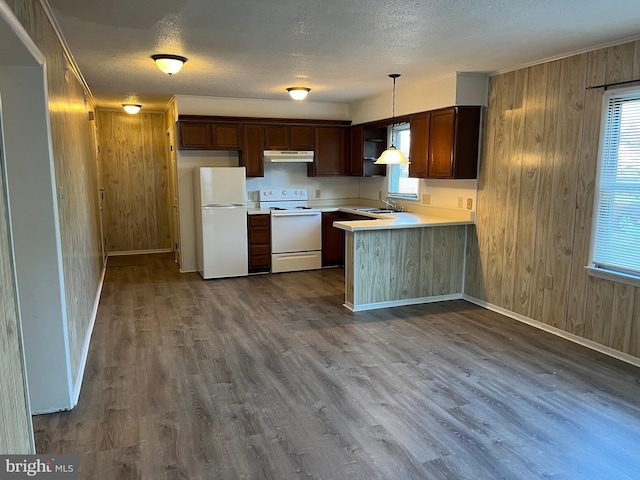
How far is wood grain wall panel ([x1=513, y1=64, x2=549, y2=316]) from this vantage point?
4.17 metres

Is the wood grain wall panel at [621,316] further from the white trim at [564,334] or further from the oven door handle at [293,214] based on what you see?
the oven door handle at [293,214]

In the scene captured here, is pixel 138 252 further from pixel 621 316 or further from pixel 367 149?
pixel 621 316

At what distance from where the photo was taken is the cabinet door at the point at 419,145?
5141mm

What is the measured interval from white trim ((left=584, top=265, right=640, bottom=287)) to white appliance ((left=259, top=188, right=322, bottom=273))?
3.67m

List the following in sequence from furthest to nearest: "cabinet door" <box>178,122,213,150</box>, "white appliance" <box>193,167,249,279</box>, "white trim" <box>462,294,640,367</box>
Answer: "cabinet door" <box>178,122,213,150</box>
"white appliance" <box>193,167,249,279</box>
"white trim" <box>462,294,640,367</box>

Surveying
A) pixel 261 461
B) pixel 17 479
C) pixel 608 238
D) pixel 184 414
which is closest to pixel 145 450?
pixel 184 414

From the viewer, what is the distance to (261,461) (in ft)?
7.60

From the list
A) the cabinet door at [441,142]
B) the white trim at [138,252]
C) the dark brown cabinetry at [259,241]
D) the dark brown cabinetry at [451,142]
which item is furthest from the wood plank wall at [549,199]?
the white trim at [138,252]

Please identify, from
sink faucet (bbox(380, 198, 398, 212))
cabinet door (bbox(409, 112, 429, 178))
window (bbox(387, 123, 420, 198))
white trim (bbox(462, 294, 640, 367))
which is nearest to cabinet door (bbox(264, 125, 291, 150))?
window (bbox(387, 123, 420, 198))

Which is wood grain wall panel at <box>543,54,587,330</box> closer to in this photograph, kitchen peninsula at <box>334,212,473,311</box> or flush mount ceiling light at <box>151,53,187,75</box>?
kitchen peninsula at <box>334,212,473,311</box>

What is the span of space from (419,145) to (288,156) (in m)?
2.07

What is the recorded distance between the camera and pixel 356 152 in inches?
268


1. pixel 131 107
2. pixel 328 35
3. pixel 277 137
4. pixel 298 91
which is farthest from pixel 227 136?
pixel 328 35

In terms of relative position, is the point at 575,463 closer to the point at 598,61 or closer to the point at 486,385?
the point at 486,385
